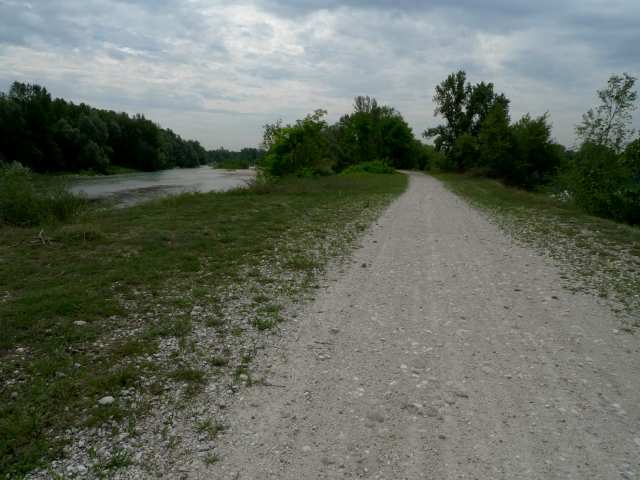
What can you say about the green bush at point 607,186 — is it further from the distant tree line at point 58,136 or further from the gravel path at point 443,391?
the distant tree line at point 58,136

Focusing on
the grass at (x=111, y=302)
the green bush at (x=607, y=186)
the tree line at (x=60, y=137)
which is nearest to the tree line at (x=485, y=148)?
the green bush at (x=607, y=186)

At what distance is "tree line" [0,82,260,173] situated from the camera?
5581 centimetres

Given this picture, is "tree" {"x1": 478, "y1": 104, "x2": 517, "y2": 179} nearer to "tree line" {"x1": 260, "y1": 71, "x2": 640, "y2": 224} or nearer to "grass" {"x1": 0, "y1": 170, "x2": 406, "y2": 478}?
"tree line" {"x1": 260, "y1": 71, "x2": 640, "y2": 224}

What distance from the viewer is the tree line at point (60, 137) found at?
55.8 metres

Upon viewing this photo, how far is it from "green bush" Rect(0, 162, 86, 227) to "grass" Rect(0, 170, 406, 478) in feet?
1.96

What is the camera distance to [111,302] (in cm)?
601

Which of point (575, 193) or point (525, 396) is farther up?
point (575, 193)

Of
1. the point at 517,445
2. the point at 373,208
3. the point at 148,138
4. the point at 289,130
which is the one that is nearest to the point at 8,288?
the point at 517,445

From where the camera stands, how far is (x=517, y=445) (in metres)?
3.24

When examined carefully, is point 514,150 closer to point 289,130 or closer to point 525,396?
point 289,130

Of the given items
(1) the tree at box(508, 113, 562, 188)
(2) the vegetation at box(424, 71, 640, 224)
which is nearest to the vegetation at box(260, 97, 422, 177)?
(2) the vegetation at box(424, 71, 640, 224)

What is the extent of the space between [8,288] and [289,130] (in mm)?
26234

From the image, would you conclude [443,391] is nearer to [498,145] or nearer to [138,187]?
[498,145]

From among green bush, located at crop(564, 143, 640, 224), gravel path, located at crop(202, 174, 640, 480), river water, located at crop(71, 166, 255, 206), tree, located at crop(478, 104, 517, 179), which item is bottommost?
gravel path, located at crop(202, 174, 640, 480)
